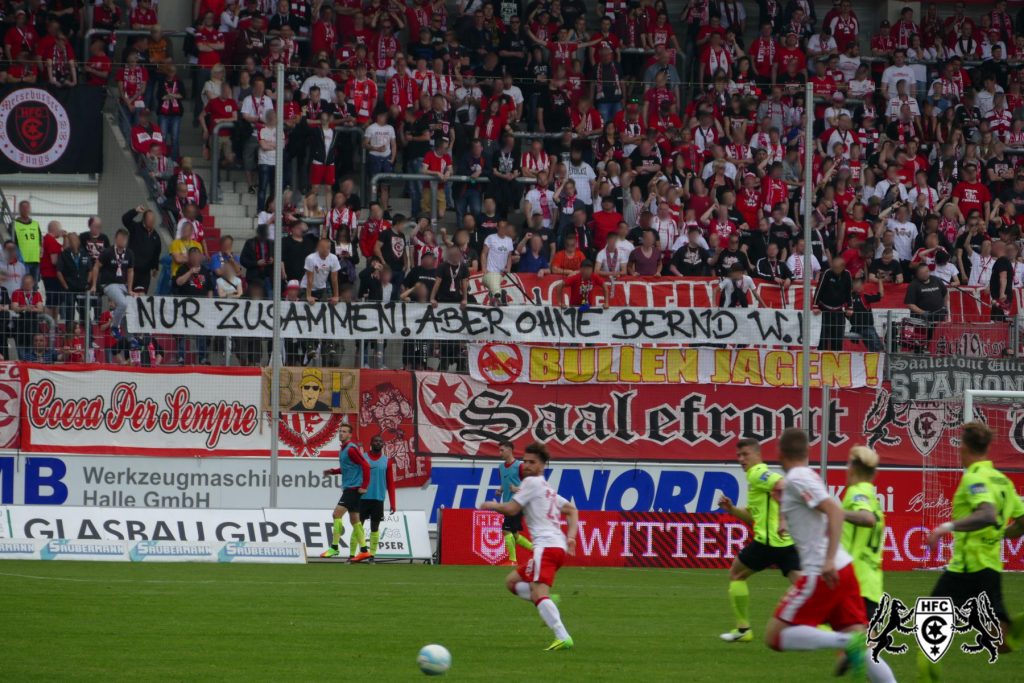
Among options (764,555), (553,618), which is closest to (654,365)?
(764,555)

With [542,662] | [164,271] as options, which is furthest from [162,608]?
[164,271]

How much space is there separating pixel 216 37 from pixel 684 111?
9.54m

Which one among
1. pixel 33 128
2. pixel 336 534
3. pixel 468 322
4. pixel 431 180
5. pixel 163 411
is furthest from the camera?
pixel 431 180

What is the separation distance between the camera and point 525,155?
2828cm

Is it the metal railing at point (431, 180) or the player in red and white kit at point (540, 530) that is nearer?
the player in red and white kit at point (540, 530)

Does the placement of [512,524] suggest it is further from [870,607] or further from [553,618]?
[870,607]

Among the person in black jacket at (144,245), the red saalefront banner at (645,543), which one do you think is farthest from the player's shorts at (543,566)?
the person in black jacket at (144,245)

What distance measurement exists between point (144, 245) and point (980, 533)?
16.8m

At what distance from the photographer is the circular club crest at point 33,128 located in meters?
27.0

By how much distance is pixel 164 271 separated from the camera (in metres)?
24.8

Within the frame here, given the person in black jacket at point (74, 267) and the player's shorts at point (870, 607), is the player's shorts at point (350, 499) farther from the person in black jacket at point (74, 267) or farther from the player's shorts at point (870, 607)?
the player's shorts at point (870, 607)

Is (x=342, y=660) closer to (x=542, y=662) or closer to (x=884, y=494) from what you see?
(x=542, y=662)

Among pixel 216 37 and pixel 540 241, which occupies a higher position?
pixel 216 37

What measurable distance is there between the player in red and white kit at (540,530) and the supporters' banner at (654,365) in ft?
34.4
